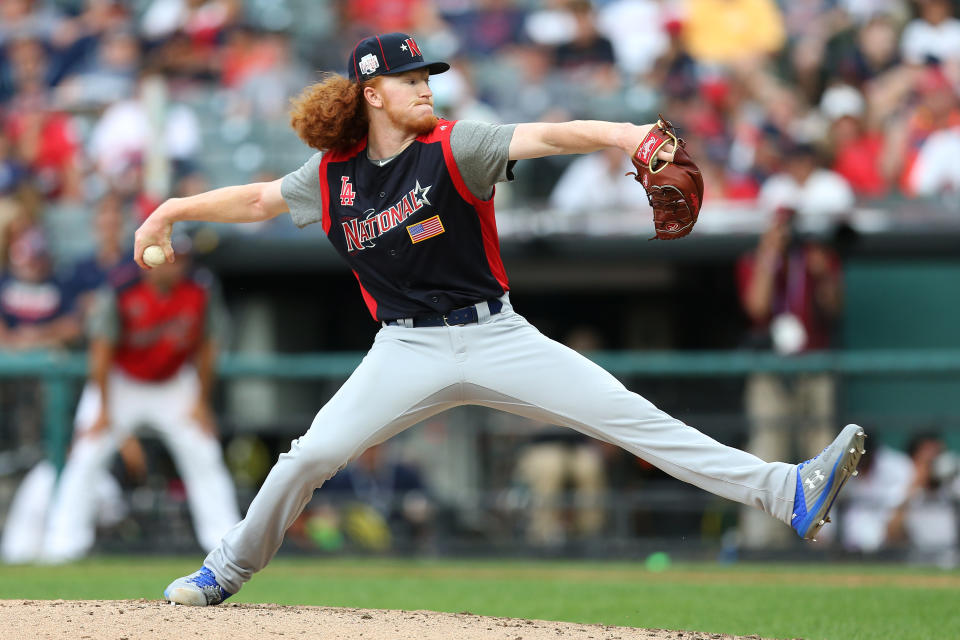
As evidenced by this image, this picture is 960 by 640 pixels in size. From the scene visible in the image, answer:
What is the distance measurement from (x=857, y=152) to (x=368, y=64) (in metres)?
6.34

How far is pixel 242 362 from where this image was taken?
9250mm

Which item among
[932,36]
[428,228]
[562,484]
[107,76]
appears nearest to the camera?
[428,228]

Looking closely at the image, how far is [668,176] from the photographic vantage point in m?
3.93

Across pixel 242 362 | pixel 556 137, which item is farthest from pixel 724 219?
pixel 556 137

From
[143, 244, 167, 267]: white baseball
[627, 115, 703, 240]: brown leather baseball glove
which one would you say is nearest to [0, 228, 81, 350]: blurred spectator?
[143, 244, 167, 267]: white baseball

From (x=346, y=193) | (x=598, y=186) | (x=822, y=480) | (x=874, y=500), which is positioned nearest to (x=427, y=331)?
(x=346, y=193)

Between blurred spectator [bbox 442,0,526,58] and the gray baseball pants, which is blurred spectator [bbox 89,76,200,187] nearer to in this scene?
blurred spectator [bbox 442,0,526,58]

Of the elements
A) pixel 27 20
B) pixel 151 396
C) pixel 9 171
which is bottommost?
pixel 151 396

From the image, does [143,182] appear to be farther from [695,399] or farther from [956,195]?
[956,195]

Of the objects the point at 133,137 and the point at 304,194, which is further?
the point at 133,137

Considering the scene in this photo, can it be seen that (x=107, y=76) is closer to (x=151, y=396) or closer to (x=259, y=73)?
(x=259, y=73)

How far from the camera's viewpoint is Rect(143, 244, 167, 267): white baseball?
4773 millimetres

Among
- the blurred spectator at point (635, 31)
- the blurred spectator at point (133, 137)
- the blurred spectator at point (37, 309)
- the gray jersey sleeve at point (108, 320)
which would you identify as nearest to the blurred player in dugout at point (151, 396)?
the gray jersey sleeve at point (108, 320)

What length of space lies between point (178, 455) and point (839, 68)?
615 centimetres
